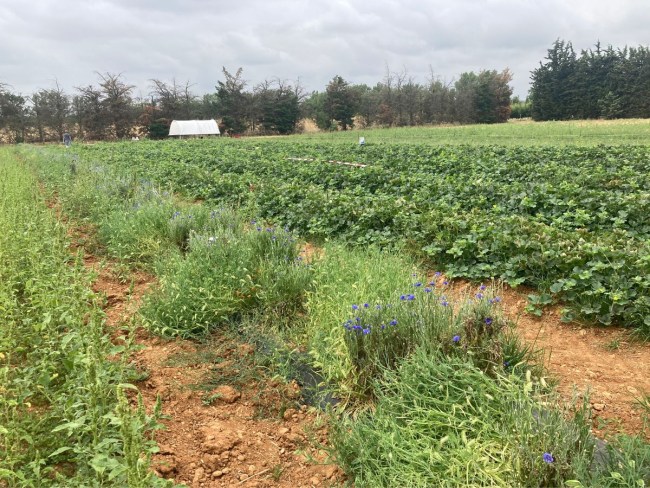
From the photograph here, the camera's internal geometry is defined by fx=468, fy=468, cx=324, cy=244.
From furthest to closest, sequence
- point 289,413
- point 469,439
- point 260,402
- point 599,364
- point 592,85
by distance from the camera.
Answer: point 592,85 → point 599,364 → point 260,402 → point 289,413 → point 469,439

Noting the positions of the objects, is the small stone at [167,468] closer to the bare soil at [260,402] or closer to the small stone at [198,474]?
the bare soil at [260,402]

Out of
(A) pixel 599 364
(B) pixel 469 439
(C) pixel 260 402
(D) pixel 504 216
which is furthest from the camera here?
(D) pixel 504 216

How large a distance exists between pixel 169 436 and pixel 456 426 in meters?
1.64

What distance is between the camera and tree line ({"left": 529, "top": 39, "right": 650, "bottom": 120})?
46.3m

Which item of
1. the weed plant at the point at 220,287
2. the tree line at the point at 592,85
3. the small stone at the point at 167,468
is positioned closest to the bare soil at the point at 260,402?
the small stone at the point at 167,468

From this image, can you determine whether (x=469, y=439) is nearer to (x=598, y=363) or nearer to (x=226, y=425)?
(x=226, y=425)

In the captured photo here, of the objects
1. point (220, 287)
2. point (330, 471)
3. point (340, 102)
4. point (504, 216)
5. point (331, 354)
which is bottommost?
point (330, 471)

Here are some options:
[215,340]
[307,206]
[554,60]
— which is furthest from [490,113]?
[215,340]

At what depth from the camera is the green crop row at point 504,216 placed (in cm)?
419

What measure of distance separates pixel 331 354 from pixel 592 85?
57.8 m

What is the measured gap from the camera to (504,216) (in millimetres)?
6512

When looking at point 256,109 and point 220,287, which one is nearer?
point 220,287

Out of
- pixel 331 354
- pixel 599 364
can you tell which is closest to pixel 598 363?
pixel 599 364

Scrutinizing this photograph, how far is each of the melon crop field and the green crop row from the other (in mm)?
35
